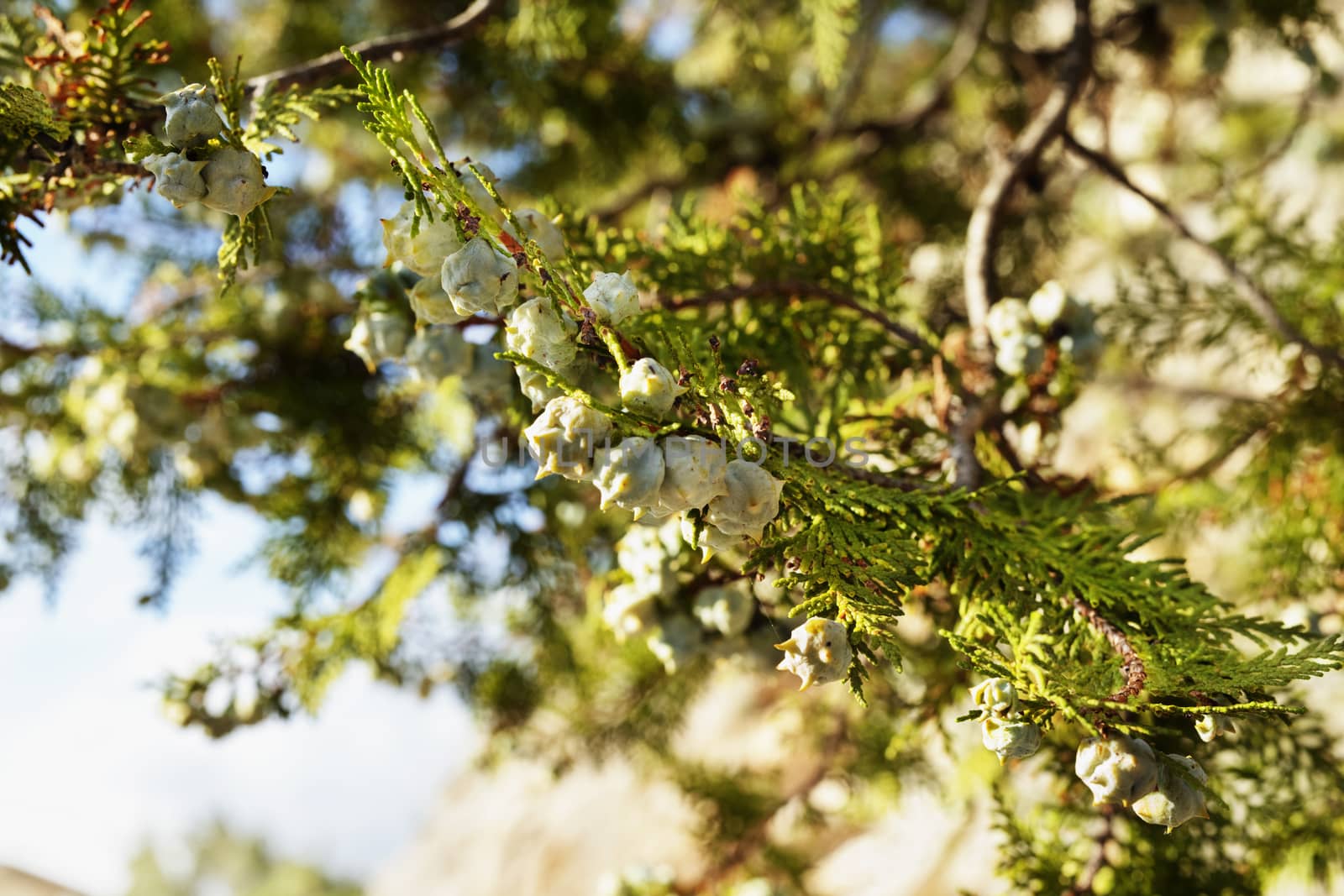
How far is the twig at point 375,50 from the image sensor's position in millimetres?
670

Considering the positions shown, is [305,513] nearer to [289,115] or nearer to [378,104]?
[289,115]

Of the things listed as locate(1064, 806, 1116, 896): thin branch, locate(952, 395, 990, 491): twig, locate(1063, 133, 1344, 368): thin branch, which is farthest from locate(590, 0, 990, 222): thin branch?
locate(1064, 806, 1116, 896): thin branch

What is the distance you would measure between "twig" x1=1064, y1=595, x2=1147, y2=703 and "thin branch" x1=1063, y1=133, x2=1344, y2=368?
558 millimetres

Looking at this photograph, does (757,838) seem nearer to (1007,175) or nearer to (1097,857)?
(1097,857)

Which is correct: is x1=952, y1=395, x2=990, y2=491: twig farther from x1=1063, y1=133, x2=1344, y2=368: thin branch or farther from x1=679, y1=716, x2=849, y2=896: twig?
x1=679, y1=716, x2=849, y2=896: twig

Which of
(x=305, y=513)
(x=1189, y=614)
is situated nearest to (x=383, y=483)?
(x=305, y=513)

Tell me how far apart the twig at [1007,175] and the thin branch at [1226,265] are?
1.4 inches

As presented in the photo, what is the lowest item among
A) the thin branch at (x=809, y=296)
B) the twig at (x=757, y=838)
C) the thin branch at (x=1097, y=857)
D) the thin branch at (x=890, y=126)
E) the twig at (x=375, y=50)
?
the thin branch at (x=1097, y=857)

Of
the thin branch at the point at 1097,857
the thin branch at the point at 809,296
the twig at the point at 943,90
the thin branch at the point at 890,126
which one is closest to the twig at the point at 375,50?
the thin branch at the point at 809,296

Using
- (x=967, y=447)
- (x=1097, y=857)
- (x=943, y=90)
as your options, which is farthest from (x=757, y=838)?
(x=943, y=90)

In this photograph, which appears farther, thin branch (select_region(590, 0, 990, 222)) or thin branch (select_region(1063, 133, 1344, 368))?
thin branch (select_region(590, 0, 990, 222))

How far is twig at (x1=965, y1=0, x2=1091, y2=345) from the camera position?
90 cm

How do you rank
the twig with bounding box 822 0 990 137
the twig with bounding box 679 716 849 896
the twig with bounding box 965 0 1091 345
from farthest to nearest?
the twig with bounding box 822 0 990 137 < the twig with bounding box 679 716 849 896 < the twig with bounding box 965 0 1091 345

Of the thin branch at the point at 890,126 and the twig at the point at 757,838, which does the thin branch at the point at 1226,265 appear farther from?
the twig at the point at 757,838
